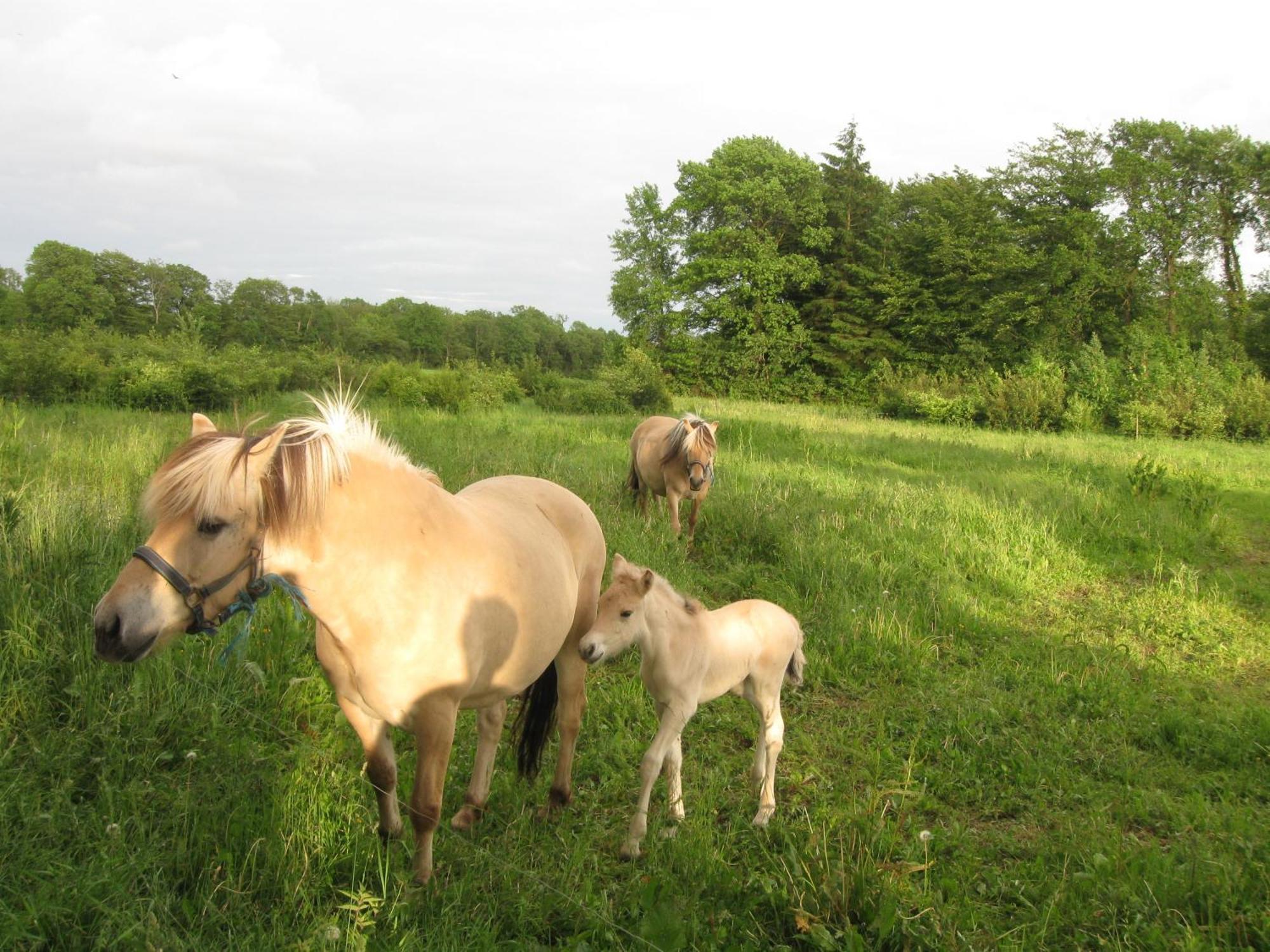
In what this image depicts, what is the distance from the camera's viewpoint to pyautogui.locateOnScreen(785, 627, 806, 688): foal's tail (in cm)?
417

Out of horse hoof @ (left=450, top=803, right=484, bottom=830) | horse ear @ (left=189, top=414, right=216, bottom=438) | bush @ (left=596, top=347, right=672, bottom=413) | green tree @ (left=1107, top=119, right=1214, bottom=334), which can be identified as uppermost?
green tree @ (left=1107, top=119, right=1214, bottom=334)

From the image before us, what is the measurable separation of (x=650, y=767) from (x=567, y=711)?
568 millimetres

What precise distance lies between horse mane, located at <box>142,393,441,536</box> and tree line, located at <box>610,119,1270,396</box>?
1237 inches

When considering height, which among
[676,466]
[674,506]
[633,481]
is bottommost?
[674,506]

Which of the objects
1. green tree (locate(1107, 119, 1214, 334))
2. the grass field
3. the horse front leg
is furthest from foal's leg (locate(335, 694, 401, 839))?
green tree (locate(1107, 119, 1214, 334))

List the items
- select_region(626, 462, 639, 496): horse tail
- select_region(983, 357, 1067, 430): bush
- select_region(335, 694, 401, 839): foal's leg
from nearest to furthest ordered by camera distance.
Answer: select_region(335, 694, 401, 839): foal's leg < select_region(626, 462, 639, 496): horse tail < select_region(983, 357, 1067, 430): bush

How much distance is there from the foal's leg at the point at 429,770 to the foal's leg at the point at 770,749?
1.67 meters

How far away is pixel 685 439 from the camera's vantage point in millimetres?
8906

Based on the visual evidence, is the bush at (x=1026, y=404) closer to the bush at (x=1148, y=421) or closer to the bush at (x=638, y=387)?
the bush at (x=1148, y=421)

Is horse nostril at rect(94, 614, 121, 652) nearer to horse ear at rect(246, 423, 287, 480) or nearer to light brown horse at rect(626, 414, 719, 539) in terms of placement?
horse ear at rect(246, 423, 287, 480)

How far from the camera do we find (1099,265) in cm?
2838

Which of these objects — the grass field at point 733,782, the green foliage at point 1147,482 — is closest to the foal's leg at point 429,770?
the grass field at point 733,782

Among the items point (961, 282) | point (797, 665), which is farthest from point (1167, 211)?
point (797, 665)

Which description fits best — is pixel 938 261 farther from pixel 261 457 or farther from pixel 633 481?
pixel 261 457
